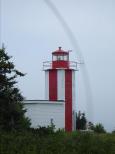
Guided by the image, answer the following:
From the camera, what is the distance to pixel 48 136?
976 inches

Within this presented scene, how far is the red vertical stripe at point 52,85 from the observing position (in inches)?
1960

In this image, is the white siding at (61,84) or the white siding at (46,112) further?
the white siding at (61,84)

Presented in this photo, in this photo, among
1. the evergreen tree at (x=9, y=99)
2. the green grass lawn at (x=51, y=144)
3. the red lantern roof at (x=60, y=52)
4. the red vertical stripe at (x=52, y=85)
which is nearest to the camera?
the green grass lawn at (x=51, y=144)

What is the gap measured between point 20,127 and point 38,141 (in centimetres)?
643

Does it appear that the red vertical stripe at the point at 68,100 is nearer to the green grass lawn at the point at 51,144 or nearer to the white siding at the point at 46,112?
the white siding at the point at 46,112

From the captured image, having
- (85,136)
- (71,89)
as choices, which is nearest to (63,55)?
(71,89)

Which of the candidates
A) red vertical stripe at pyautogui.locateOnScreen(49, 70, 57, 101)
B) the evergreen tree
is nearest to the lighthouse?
red vertical stripe at pyautogui.locateOnScreen(49, 70, 57, 101)

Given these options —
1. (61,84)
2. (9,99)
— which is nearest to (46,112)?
(61,84)

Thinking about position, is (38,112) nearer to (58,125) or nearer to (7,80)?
(58,125)

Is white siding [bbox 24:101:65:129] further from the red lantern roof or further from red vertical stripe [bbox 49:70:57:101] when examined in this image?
the red lantern roof

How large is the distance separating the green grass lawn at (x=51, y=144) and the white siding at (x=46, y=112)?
19.7 metres

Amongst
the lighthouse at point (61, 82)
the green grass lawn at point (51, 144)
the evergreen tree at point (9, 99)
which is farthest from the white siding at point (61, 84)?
the green grass lawn at point (51, 144)

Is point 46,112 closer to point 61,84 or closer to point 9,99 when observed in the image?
point 61,84

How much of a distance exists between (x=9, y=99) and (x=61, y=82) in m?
20.7
